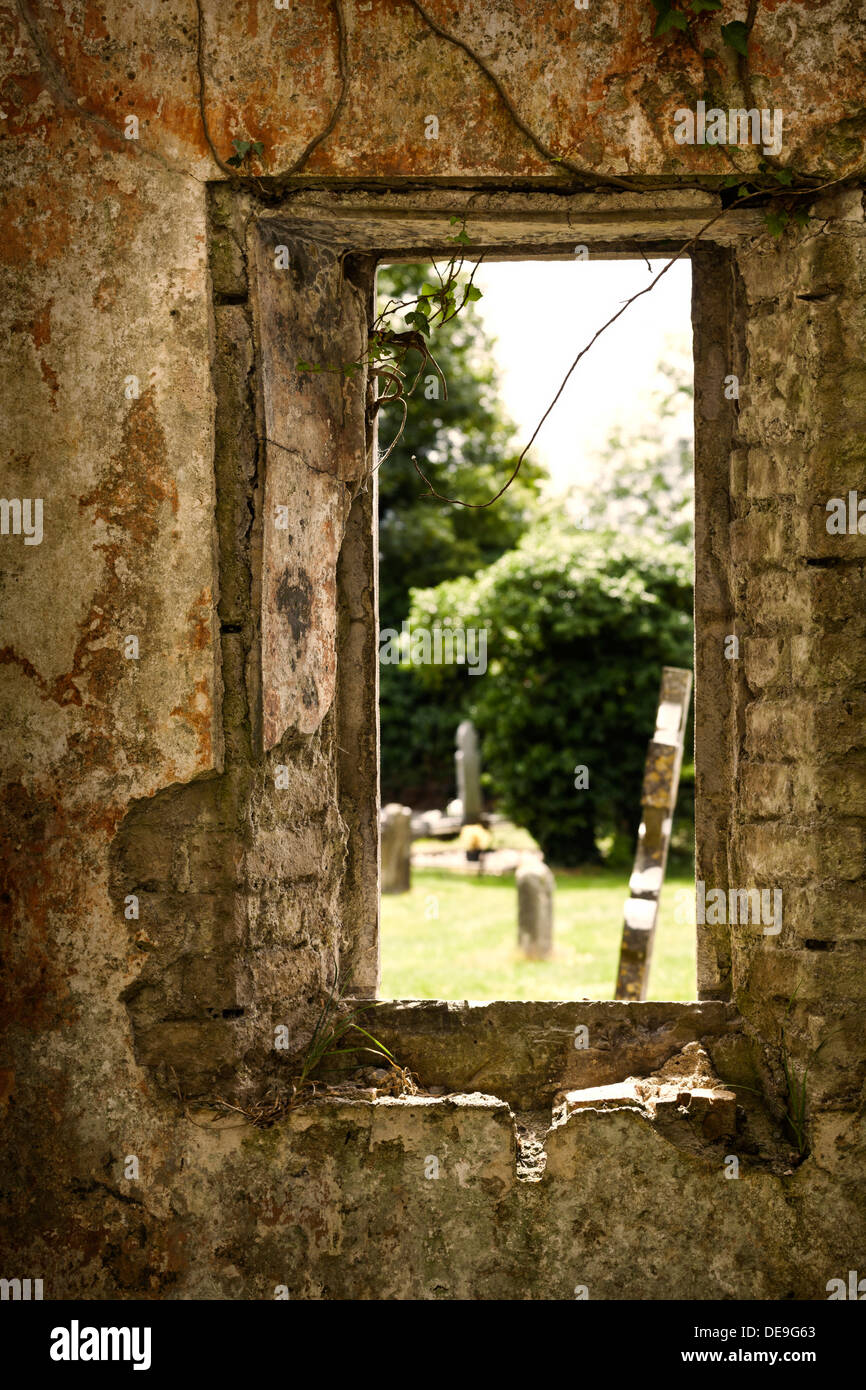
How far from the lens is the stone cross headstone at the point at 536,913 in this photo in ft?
23.4

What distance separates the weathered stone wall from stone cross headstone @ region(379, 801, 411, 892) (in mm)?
6739

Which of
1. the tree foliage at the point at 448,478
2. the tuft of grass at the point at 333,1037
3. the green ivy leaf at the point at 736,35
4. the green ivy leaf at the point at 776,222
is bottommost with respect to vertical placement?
the tuft of grass at the point at 333,1037

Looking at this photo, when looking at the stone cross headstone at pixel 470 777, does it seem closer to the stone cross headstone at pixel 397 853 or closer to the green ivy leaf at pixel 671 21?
the stone cross headstone at pixel 397 853

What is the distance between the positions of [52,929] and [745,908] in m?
1.76

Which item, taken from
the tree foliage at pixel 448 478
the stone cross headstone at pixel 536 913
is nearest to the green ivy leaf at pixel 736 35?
the stone cross headstone at pixel 536 913

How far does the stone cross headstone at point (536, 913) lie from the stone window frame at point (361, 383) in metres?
4.24

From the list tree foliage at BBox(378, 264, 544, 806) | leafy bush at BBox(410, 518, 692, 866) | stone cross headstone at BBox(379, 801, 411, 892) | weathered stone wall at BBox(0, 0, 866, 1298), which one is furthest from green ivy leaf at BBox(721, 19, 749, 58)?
tree foliage at BBox(378, 264, 544, 806)

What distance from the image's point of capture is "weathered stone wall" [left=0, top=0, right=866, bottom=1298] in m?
2.52

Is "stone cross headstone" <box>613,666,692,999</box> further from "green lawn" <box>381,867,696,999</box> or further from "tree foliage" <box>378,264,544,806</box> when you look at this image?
"tree foliage" <box>378,264,544,806</box>

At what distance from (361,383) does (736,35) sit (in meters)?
1.21

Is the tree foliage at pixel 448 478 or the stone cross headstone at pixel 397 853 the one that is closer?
the stone cross headstone at pixel 397 853

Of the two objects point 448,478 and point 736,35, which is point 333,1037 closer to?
point 736,35

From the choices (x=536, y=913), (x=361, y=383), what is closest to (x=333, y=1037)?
(x=361, y=383)

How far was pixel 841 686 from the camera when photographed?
2586 mm
